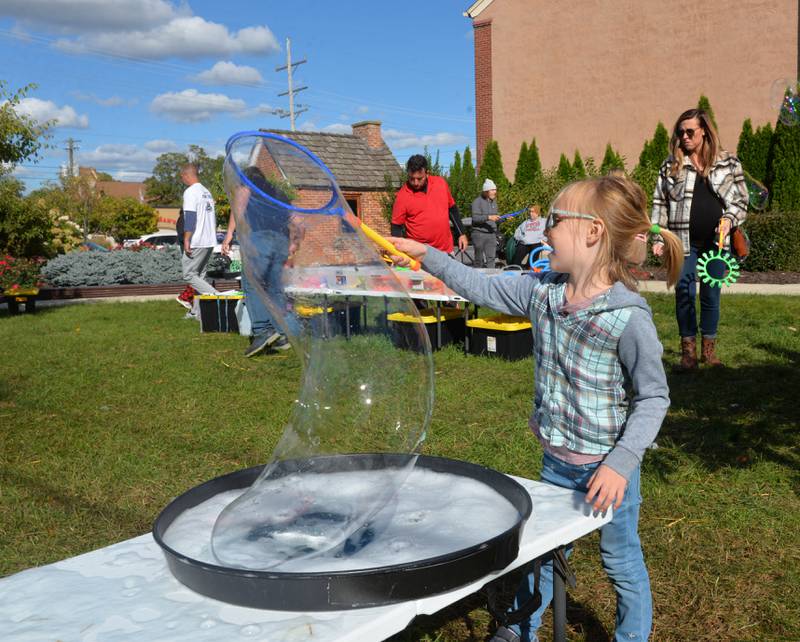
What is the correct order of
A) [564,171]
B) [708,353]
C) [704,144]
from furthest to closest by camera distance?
[564,171] → [708,353] → [704,144]

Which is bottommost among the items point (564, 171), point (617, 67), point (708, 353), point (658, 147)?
point (708, 353)

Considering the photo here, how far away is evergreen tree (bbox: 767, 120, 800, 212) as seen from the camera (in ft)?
57.9

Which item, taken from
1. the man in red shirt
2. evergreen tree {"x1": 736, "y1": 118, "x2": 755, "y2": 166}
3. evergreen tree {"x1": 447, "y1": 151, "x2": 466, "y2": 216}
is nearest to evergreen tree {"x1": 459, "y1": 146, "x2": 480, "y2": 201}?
evergreen tree {"x1": 447, "y1": 151, "x2": 466, "y2": 216}

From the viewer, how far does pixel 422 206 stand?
Answer: 291 inches

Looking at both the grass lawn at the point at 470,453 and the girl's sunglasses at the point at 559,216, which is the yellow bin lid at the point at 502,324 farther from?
the girl's sunglasses at the point at 559,216

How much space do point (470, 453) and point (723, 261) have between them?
2.73 meters

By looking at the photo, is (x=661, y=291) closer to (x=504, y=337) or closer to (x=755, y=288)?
(x=755, y=288)

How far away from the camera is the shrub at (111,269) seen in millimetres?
15609

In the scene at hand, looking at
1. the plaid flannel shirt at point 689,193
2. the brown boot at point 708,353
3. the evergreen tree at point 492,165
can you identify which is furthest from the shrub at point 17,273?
the evergreen tree at point 492,165

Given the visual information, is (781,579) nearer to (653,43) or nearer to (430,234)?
(430,234)

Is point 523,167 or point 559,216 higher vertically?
point 523,167

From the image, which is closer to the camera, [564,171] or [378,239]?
[378,239]

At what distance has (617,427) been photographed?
78.9 inches

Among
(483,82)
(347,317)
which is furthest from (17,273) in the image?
(483,82)
